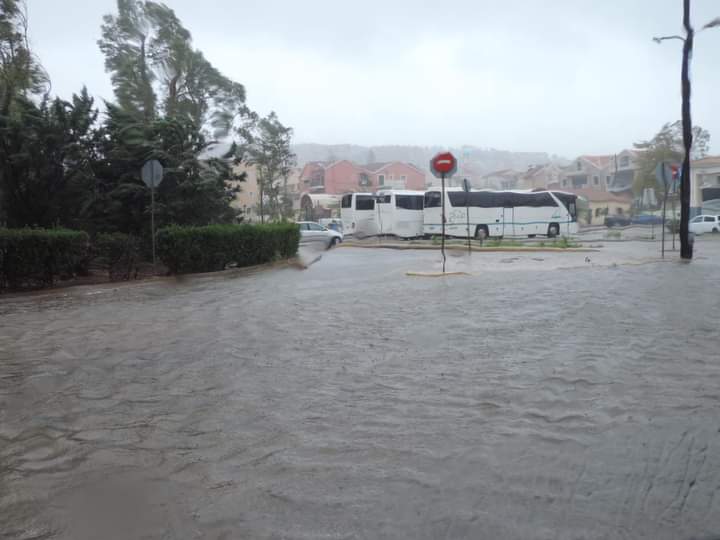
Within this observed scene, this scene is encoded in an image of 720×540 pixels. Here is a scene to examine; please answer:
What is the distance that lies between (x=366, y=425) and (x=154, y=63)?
30.9 m

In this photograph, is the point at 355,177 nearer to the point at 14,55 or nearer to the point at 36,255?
the point at 14,55

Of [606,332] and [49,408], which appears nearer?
[49,408]

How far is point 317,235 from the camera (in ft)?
117

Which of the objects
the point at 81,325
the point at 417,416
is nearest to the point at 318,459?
the point at 417,416

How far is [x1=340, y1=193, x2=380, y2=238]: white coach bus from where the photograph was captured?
36.8 m

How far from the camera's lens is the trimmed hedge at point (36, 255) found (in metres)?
12.0

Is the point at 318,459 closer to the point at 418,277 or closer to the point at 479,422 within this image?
the point at 479,422

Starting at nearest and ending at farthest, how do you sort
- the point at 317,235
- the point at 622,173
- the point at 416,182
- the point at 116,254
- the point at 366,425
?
1. the point at 366,425
2. the point at 116,254
3. the point at 317,235
4. the point at 622,173
5. the point at 416,182

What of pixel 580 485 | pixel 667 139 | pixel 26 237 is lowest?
pixel 580 485

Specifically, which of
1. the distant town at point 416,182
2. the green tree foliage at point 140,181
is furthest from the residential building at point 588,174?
the green tree foliage at point 140,181

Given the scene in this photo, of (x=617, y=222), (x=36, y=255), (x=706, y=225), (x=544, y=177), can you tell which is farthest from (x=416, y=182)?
(x=36, y=255)

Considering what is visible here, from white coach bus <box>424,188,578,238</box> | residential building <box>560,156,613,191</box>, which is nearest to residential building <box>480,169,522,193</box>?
A: residential building <box>560,156,613,191</box>

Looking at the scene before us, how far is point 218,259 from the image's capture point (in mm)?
16141

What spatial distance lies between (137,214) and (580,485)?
17748mm
